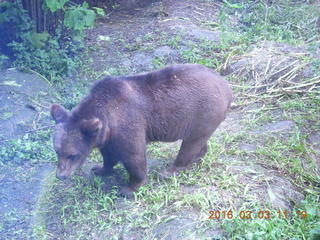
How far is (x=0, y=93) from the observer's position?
7.68 meters

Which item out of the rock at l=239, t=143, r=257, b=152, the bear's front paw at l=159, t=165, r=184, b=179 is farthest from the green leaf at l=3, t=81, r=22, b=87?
the rock at l=239, t=143, r=257, b=152

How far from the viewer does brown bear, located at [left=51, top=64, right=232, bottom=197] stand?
501cm

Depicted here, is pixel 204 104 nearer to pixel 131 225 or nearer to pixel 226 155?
pixel 226 155

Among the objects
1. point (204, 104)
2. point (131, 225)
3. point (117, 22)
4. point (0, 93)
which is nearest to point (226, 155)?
point (204, 104)

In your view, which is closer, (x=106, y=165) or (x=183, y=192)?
(x=183, y=192)

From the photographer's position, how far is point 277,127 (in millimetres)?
6980

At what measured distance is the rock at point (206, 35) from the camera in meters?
9.84

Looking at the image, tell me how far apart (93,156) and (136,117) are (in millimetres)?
1563

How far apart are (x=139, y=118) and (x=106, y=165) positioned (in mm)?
915

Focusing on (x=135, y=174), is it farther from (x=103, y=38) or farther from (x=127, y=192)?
(x=103, y=38)

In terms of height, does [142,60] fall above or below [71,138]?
below

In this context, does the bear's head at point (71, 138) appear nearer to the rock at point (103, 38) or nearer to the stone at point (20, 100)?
the stone at point (20, 100)
